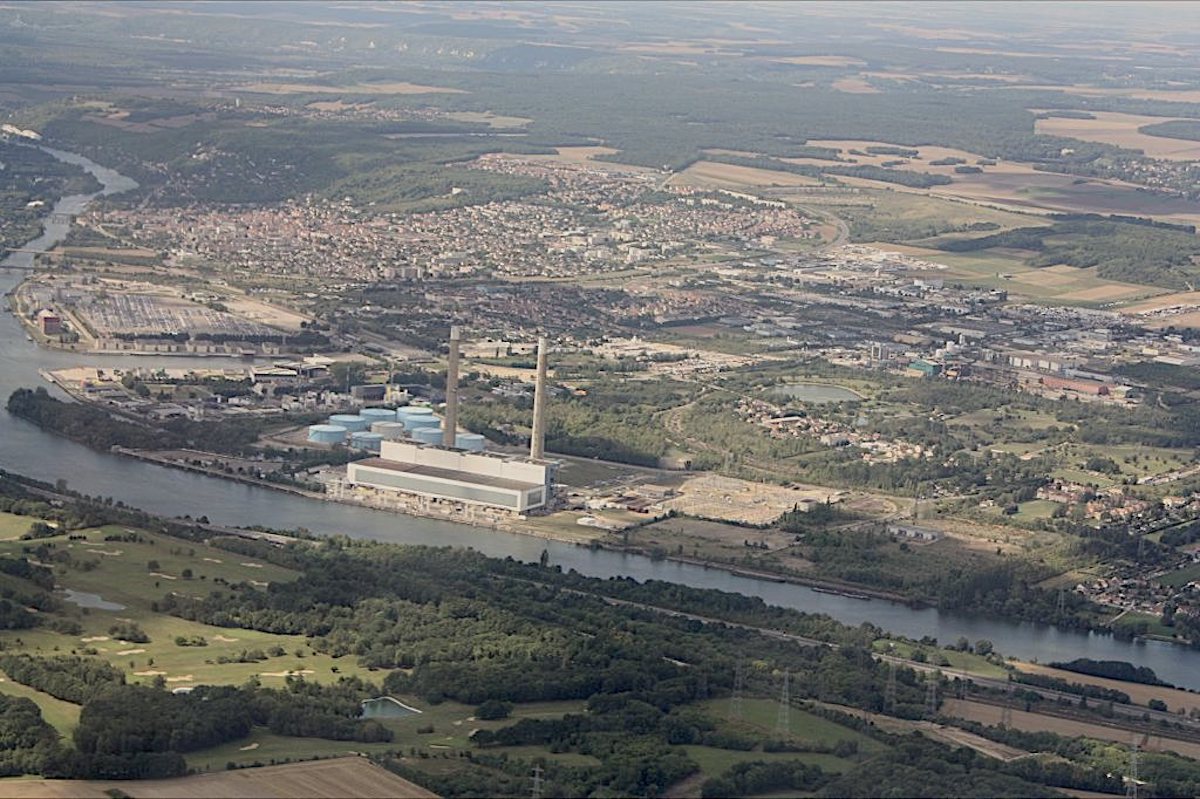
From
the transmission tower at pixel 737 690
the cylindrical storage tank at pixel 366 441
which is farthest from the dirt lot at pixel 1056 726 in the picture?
the cylindrical storage tank at pixel 366 441

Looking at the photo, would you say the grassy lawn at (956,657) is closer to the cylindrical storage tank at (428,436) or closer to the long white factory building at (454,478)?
the long white factory building at (454,478)

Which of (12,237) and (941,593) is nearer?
Answer: (941,593)

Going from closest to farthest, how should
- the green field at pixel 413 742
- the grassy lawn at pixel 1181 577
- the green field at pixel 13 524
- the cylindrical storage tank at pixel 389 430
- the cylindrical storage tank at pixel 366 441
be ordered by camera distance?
the green field at pixel 413 742 < the green field at pixel 13 524 < the grassy lawn at pixel 1181 577 < the cylindrical storage tank at pixel 366 441 < the cylindrical storage tank at pixel 389 430

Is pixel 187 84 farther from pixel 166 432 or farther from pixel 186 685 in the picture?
pixel 186 685

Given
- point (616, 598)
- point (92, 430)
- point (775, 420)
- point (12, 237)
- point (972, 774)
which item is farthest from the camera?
point (12, 237)

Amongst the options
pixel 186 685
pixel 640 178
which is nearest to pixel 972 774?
pixel 186 685

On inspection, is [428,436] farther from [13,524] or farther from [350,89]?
[350,89]

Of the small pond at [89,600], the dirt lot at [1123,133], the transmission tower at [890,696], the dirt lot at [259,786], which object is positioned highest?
the dirt lot at [259,786]
